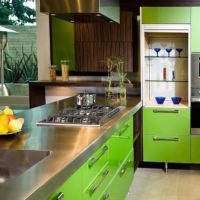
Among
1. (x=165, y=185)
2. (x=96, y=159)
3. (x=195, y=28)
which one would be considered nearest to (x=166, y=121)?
(x=165, y=185)

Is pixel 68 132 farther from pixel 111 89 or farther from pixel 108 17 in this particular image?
pixel 111 89

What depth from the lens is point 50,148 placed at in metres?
2.09

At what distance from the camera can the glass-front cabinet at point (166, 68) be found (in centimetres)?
Result: 483

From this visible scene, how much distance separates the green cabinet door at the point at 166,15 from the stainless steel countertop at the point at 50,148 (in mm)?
1608

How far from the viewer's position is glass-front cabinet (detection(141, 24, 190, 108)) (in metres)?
4.83

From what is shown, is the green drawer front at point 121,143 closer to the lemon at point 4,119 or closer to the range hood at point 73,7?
the lemon at point 4,119

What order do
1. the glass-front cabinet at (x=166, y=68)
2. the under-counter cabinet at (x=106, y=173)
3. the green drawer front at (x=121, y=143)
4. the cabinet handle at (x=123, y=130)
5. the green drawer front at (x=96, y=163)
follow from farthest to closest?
the glass-front cabinet at (x=166, y=68) → the cabinet handle at (x=123, y=130) → the green drawer front at (x=121, y=143) → the green drawer front at (x=96, y=163) → the under-counter cabinet at (x=106, y=173)

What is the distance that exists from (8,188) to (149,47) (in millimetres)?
3792

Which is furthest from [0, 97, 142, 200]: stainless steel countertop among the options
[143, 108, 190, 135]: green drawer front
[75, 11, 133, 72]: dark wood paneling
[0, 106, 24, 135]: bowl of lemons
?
[75, 11, 133, 72]: dark wood paneling

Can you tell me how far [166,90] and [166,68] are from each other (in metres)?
0.27

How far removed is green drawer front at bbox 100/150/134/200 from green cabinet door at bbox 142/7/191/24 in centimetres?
160

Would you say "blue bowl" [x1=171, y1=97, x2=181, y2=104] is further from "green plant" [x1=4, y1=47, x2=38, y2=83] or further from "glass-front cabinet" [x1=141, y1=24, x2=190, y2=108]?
"green plant" [x1=4, y1=47, x2=38, y2=83]

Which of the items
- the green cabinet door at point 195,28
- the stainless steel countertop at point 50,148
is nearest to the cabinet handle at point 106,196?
the stainless steel countertop at point 50,148

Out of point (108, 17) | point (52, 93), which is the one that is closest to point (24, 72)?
point (52, 93)
